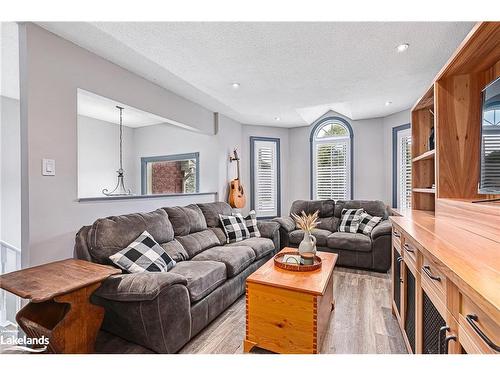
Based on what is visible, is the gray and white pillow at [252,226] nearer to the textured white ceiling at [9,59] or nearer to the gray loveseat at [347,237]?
the gray loveseat at [347,237]

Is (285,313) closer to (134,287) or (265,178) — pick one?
(134,287)

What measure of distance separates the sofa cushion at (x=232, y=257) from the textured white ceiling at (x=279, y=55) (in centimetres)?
198

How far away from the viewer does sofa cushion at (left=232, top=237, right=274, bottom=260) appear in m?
3.28

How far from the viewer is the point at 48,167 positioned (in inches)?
80.7

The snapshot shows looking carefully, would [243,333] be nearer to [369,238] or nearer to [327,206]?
[369,238]

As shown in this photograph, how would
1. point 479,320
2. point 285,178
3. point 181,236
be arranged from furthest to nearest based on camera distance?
point 285,178 → point 181,236 → point 479,320

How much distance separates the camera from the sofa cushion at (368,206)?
4.24 metres

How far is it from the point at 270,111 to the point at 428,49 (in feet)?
7.94

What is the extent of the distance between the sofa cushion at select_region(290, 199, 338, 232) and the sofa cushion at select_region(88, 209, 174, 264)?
108 inches

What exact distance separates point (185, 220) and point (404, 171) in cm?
375

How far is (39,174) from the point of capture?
1991mm

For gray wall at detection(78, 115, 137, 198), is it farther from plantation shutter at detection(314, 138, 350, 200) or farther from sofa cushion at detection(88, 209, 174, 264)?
plantation shutter at detection(314, 138, 350, 200)
